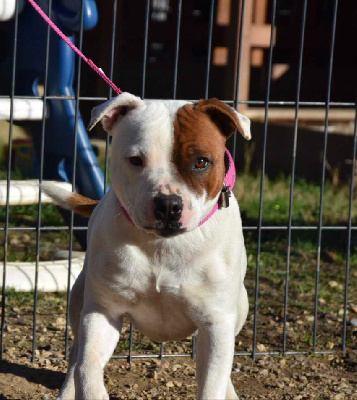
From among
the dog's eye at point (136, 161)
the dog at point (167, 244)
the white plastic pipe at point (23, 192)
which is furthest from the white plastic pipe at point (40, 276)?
the dog's eye at point (136, 161)

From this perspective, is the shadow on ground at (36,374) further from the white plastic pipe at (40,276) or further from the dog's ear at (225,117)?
the dog's ear at (225,117)

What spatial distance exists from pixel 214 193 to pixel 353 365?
182 centimetres

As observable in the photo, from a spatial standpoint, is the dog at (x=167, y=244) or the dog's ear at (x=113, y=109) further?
the dog's ear at (x=113, y=109)

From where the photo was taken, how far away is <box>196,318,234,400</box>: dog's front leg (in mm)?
3053

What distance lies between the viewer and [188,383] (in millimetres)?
4043

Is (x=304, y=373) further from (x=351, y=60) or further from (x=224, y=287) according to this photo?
(x=351, y=60)

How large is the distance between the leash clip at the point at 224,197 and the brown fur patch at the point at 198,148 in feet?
0.40

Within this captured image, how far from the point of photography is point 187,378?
13.5 feet

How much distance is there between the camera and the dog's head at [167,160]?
2.77 metres

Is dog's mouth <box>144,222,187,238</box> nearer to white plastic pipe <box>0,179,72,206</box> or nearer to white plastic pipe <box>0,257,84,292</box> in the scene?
white plastic pipe <box>0,179,72,206</box>

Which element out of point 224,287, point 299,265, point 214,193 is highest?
point 214,193

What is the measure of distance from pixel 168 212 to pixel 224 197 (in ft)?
1.39

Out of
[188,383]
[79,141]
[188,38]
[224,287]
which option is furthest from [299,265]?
[188,38]

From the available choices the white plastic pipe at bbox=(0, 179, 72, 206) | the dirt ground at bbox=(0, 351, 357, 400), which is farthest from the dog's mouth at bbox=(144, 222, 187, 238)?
the white plastic pipe at bbox=(0, 179, 72, 206)
